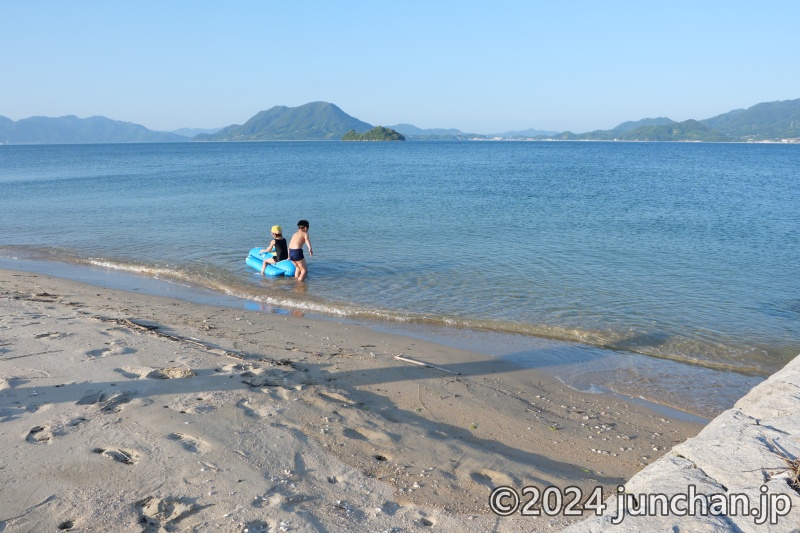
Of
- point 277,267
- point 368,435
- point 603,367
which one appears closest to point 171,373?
point 368,435

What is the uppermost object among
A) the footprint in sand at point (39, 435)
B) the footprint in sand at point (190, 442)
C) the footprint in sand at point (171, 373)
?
the footprint in sand at point (39, 435)

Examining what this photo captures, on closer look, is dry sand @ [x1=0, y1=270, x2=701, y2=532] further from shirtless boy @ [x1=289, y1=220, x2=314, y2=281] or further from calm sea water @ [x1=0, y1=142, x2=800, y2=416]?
shirtless boy @ [x1=289, y1=220, x2=314, y2=281]

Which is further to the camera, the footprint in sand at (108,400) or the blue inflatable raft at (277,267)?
the blue inflatable raft at (277,267)

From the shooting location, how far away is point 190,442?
184 inches

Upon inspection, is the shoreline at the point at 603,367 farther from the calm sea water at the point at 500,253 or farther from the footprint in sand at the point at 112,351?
the footprint in sand at the point at 112,351

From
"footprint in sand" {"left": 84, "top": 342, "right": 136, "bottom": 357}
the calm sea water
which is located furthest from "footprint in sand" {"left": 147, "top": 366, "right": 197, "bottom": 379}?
the calm sea water

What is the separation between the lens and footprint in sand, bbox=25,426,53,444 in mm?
4537

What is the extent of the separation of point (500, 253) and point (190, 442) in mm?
11985

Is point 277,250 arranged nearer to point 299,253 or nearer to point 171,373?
point 299,253

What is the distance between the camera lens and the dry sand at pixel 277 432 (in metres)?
3.88

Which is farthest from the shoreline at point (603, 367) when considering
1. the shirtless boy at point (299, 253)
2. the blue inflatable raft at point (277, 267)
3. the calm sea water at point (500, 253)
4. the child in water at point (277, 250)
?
the child in water at point (277, 250)

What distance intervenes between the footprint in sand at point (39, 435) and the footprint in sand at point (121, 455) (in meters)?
0.48

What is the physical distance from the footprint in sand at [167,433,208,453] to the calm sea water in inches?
224

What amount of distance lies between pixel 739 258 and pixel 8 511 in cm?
1690
